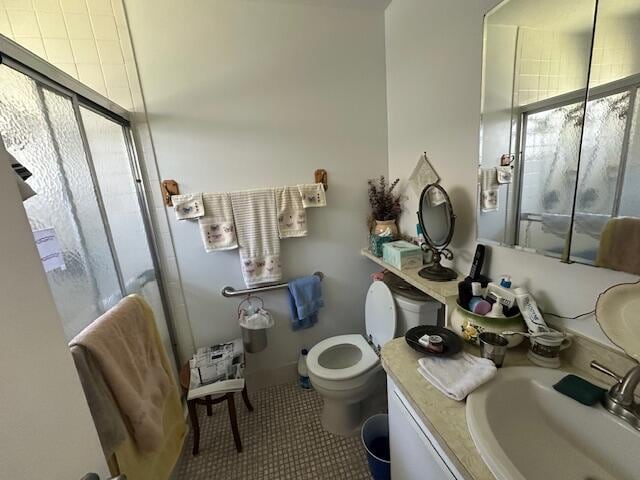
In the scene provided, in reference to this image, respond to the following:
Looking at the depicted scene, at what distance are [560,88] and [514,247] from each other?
1.69ft

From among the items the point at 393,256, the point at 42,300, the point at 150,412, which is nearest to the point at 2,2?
the point at 42,300

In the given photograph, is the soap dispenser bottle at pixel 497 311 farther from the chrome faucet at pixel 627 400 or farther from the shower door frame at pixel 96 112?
the shower door frame at pixel 96 112

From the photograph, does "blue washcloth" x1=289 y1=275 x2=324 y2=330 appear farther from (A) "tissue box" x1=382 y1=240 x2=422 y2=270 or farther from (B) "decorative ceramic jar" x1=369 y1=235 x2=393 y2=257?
(A) "tissue box" x1=382 y1=240 x2=422 y2=270

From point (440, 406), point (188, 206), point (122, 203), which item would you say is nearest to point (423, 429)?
point (440, 406)

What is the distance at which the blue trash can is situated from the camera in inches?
45.6

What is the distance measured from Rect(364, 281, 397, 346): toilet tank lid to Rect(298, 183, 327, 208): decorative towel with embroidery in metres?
0.61

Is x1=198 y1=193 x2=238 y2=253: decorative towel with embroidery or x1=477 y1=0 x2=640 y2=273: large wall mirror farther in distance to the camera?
x1=198 y1=193 x2=238 y2=253: decorative towel with embroidery

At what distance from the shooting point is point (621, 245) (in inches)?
26.6

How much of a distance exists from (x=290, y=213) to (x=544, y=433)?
4.67 feet

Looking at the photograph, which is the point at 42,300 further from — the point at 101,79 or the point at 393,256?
the point at 101,79

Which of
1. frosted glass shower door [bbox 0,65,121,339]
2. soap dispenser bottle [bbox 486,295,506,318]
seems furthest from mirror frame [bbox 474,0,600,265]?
frosted glass shower door [bbox 0,65,121,339]

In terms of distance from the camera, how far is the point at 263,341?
68.3 inches

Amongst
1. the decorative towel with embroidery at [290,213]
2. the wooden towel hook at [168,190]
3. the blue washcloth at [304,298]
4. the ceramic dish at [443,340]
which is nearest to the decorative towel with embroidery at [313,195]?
the decorative towel with embroidery at [290,213]

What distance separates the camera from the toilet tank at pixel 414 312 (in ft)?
4.33
